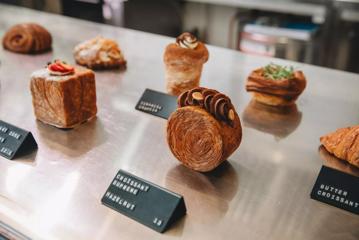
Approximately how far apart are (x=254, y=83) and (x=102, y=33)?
1017 millimetres

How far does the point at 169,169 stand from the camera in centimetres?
105

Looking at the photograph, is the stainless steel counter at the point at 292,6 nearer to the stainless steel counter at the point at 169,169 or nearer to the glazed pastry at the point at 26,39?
the stainless steel counter at the point at 169,169

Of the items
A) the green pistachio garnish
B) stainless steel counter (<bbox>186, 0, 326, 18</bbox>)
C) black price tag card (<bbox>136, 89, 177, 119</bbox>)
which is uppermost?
the green pistachio garnish

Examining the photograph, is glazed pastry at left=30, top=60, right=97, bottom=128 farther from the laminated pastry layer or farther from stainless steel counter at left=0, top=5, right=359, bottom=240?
the laminated pastry layer

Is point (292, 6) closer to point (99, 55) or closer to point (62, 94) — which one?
point (99, 55)

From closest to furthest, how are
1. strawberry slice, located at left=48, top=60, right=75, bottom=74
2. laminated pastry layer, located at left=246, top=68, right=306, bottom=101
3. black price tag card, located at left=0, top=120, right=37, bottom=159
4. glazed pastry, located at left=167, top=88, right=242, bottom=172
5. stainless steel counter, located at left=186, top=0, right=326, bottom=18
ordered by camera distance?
glazed pastry, located at left=167, top=88, right=242, bottom=172 < black price tag card, located at left=0, top=120, right=37, bottom=159 < strawberry slice, located at left=48, top=60, right=75, bottom=74 < laminated pastry layer, located at left=246, top=68, right=306, bottom=101 < stainless steel counter, located at left=186, top=0, right=326, bottom=18

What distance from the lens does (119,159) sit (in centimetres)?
109

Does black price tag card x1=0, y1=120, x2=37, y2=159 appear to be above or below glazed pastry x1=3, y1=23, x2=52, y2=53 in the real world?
above

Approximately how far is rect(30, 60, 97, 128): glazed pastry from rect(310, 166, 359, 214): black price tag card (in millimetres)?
676

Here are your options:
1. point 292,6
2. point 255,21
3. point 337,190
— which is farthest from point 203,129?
point 255,21

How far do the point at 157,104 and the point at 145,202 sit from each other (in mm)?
520

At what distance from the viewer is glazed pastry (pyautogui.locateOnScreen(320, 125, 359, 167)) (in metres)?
1.05

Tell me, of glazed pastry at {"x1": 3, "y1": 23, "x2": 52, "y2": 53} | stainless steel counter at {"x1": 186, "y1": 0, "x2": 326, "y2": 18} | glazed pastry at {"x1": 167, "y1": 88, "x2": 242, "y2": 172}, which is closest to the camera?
glazed pastry at {"x1": 167, "y1": 88, "x2": 242, "y2": 172}

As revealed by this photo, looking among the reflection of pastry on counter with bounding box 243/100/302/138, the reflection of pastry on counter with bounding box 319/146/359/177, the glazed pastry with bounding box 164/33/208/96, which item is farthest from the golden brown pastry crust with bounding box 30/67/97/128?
the reflection of pastry on counter with bounding box 319/146/359/177
